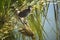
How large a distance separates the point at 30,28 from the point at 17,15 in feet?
0.22

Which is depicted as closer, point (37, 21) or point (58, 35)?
point (37, 21)

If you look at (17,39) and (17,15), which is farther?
(17,39)

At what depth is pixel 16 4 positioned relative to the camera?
568mm

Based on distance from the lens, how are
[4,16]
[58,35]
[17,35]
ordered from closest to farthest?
[4,16], [17,35], [58,35]

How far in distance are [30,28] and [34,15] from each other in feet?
0.25

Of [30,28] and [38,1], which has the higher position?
[38,1]

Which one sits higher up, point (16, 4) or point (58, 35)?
point (16, 4)

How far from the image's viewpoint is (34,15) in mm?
619

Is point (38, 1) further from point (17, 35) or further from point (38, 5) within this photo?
point (17, 35)

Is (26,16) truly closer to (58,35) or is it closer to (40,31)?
(40,31)

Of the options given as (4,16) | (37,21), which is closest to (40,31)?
(37,21)

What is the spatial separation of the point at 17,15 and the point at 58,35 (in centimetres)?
31

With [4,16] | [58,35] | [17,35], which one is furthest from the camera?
[58,35]

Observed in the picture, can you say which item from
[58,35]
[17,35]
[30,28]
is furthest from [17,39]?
[58,35]
